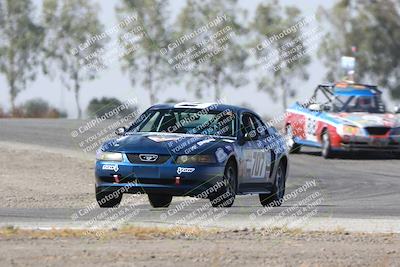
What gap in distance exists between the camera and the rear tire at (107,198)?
47.5 feet

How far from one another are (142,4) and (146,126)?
46181 millimetres

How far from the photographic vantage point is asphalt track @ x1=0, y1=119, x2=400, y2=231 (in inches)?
504

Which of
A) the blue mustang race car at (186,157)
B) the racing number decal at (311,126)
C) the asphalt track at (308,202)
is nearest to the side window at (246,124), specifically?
the blue mustang race car at (186,157)

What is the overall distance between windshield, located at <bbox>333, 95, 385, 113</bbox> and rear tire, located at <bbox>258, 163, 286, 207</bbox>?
9460 mm

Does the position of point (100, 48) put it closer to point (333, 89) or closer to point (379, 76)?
point (379, 76)

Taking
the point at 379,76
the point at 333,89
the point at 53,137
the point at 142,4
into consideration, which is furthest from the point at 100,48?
the point at 333,89

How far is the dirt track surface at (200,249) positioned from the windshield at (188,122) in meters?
4.27

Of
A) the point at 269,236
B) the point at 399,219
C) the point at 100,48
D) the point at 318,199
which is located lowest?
the point at 100,48

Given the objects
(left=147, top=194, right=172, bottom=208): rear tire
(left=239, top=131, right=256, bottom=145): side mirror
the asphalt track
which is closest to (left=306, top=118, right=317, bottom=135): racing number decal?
the asphalt track

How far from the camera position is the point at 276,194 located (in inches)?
643

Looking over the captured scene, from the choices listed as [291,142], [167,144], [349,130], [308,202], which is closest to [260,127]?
[308,202]

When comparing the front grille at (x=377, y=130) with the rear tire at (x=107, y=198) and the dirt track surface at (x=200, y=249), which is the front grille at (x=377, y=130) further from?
the dirt track surface at (x=200, y=249)

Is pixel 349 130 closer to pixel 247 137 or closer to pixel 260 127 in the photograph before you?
pixel 260 127

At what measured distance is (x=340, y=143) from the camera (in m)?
25.2
